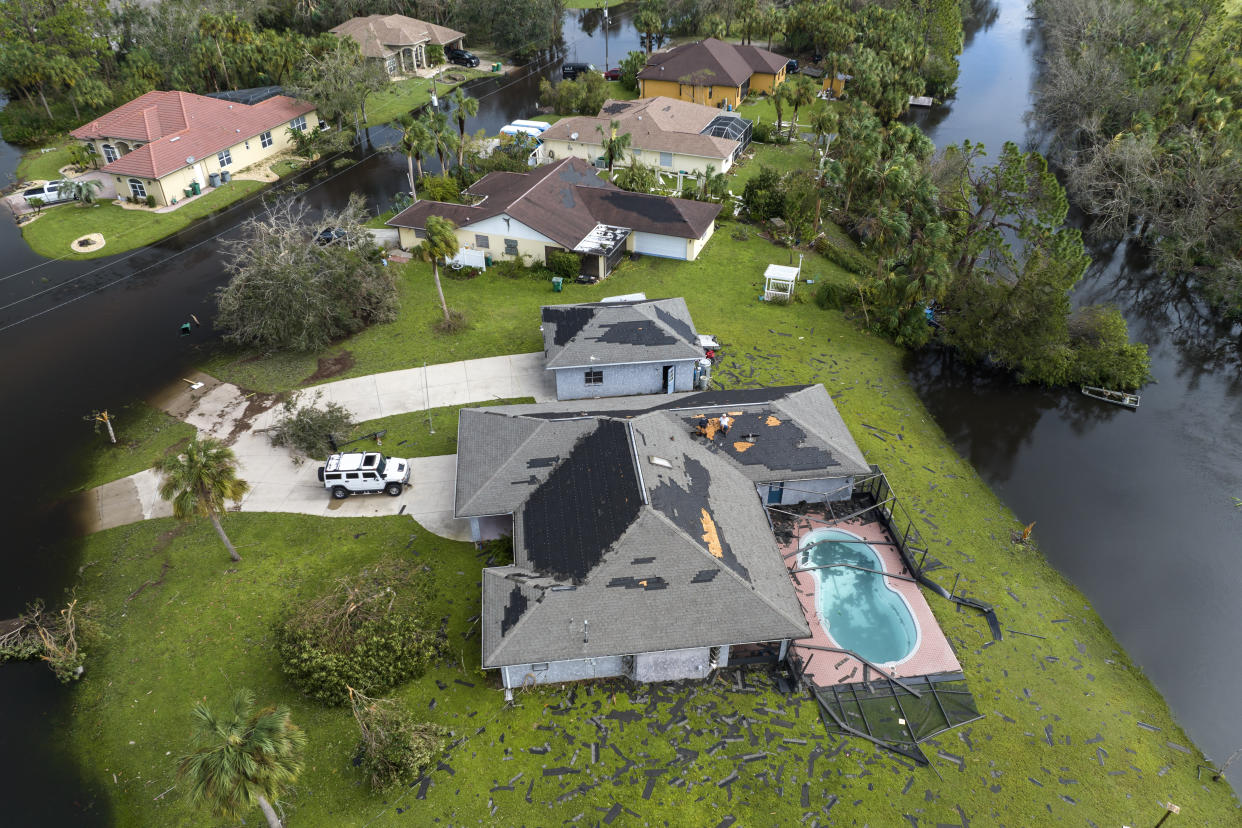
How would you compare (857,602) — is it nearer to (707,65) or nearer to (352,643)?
(352,643)

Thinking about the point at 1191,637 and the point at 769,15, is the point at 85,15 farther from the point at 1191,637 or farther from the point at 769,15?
the point at 1191,637

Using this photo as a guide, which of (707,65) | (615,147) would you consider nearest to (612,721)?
(615,147)

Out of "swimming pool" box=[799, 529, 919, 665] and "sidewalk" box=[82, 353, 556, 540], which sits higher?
"sidewalk" box=[82, 353, 556, 540]

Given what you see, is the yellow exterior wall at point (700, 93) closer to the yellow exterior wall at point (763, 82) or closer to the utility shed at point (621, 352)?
the yellow exterior wall at point (763, 82)

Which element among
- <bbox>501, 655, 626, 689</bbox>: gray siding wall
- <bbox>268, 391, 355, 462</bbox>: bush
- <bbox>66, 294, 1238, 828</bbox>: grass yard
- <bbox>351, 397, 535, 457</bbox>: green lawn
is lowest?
<bbox>66, 294, 1238, 828</bbox>: grass yard

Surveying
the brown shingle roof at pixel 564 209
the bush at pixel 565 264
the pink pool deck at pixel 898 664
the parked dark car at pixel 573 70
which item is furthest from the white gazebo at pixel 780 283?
the parked dark car at pixel 573 70

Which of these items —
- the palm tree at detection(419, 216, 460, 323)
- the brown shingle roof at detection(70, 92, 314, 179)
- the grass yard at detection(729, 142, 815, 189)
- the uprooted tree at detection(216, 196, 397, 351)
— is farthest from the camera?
the grass yard at detection(729, 142, 815, 189)

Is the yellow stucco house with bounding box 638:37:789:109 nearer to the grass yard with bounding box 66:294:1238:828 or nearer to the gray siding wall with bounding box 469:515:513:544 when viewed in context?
the grass yard with bounding box 66:294:1238:828

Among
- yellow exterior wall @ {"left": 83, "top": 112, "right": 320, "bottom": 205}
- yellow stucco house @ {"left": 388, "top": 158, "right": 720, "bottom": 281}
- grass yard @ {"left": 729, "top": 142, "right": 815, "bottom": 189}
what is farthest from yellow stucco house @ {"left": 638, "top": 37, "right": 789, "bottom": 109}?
yellow exterior wall @ {"left": 83, "top": 112, "right": 320, "bottom": 205}
